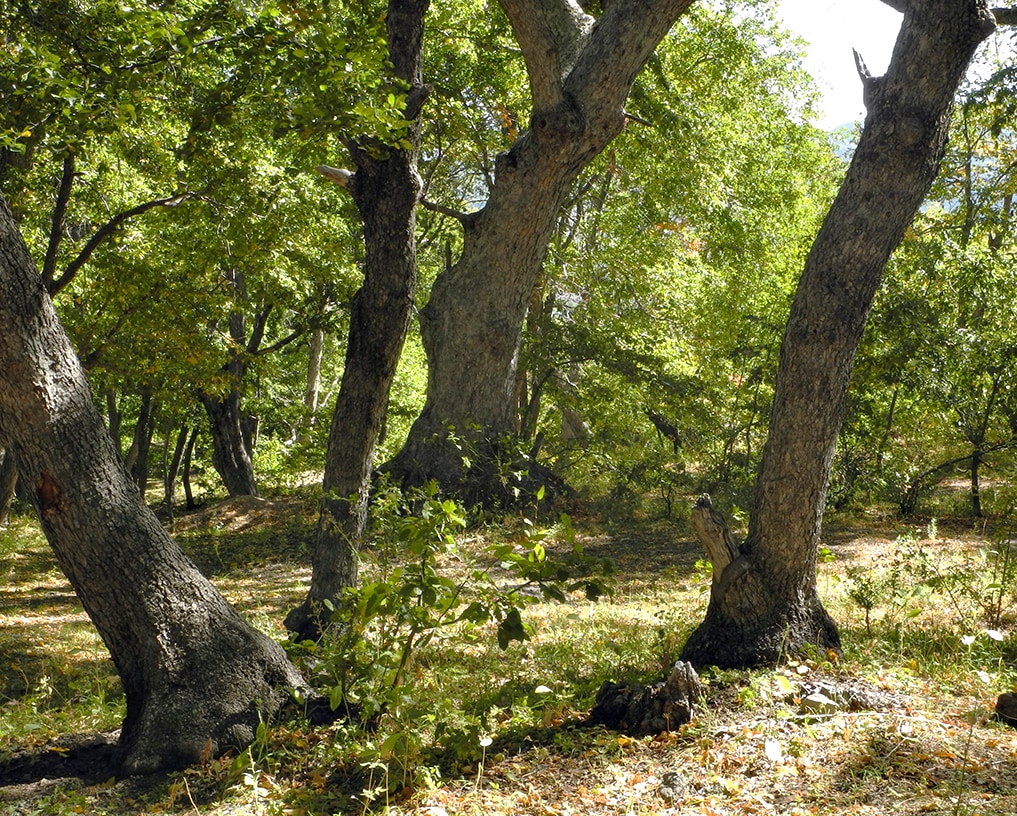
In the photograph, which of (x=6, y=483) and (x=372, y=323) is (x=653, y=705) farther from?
(x=6, y=483)

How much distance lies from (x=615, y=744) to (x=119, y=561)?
2519 millimetres

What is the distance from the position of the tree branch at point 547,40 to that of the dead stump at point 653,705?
6834 millimetres

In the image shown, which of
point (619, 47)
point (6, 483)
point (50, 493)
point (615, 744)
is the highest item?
point (619, 47)

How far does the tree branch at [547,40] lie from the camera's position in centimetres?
957

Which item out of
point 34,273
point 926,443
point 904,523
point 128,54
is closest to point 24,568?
point 128,54

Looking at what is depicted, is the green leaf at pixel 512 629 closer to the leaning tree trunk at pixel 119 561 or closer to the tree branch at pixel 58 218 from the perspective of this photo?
the leaning tree trunk at pixel 119 561

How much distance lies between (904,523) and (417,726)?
9543mm

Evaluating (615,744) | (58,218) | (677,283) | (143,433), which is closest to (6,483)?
(143,433)

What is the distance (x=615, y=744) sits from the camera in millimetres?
4293

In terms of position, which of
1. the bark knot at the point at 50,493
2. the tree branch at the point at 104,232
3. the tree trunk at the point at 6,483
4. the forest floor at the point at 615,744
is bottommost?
the forest floor at the point at 615,744

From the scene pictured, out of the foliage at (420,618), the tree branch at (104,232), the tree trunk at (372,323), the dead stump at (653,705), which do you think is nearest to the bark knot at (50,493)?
the foliage at (420,618)

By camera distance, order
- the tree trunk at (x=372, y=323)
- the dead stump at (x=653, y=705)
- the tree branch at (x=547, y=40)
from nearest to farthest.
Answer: the dead stump at (x=653, y=705)
the tree trunk at (x=372, y=323)
the tree branch at (x=547, y=40)

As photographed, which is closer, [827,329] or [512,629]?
[512,629]

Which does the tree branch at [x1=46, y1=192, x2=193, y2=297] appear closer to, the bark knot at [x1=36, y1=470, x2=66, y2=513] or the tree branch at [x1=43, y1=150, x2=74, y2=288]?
the tree branch at [x1=43, y1=150, x2=74, y2=288]
